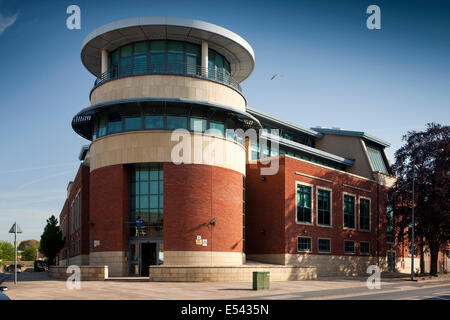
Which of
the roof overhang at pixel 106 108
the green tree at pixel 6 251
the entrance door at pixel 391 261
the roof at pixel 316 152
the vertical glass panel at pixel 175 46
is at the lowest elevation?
the green tree at pixel 6 251

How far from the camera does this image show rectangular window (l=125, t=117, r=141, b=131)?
33.1 metres

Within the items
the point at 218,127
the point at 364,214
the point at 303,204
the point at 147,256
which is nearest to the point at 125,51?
the point at 218,127

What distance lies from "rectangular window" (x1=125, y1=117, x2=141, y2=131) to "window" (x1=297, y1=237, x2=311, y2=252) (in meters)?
16.2

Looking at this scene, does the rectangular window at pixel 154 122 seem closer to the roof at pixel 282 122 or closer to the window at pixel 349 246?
the roof at pixel 282 122

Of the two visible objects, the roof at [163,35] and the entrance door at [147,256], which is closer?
the roof at [163,35]

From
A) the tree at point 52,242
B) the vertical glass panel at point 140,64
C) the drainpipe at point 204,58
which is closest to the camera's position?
the vertical glass panel at point 140,64

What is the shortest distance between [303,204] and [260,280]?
1790 centimetres

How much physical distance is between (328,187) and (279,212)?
738 centimetres

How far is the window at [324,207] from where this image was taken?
143 ft

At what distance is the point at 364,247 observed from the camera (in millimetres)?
49312

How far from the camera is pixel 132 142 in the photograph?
3266 centimetres

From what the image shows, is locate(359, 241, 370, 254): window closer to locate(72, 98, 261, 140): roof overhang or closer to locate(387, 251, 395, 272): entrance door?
locate(387, 251, 395, 272): entrance door

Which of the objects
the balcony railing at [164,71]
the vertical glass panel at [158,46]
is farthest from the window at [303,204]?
the vertical glass panel at [158,46]

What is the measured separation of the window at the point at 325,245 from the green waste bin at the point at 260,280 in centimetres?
1949
